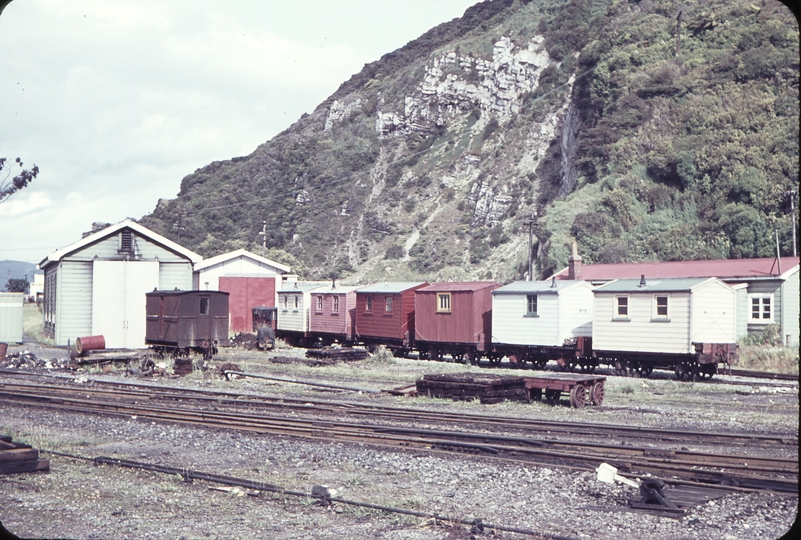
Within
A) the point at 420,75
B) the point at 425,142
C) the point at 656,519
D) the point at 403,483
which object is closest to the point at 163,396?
the point at 403,483

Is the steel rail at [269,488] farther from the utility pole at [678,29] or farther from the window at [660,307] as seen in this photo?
the utility pole at [678,29]

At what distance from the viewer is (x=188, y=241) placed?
321 feet

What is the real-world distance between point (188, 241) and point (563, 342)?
257 feet

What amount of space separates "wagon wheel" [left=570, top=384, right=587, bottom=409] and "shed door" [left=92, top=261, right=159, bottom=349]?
2121 cm

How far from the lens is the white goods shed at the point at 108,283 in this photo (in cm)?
3212

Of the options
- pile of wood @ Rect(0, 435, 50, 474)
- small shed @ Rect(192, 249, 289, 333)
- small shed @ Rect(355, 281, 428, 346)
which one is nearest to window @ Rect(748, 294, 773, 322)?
small shed @ Rect(355, 281, 428, 346)

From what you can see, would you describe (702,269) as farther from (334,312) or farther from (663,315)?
(334,312)

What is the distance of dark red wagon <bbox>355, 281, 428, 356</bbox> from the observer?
33250 mm

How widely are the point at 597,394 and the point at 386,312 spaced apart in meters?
17.1

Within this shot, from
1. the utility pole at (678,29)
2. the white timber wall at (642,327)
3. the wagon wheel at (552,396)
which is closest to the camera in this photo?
the wagon wheel at (552,396)

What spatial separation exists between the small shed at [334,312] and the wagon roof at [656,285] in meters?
13.9

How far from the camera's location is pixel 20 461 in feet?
33.0

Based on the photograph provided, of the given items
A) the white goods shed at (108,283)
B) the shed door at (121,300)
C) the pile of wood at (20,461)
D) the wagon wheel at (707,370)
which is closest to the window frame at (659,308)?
the wagon wheel at (707,370)

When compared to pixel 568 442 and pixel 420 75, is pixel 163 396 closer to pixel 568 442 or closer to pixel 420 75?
pixel 568 442
